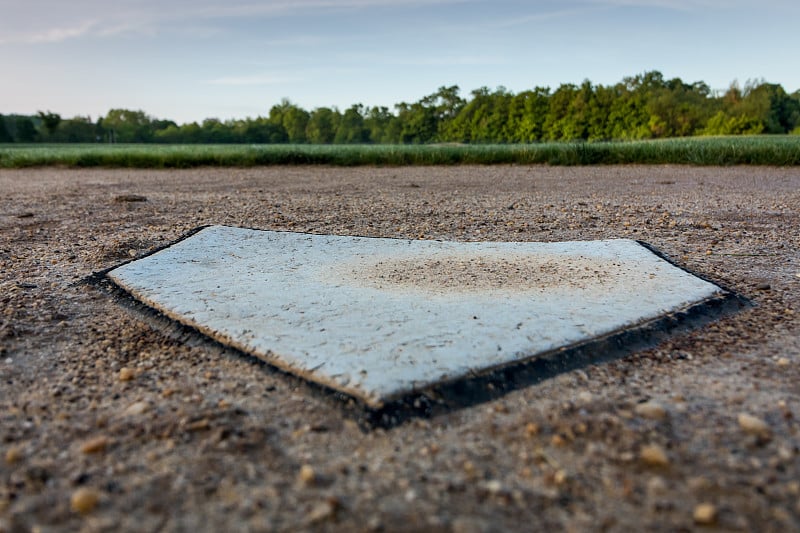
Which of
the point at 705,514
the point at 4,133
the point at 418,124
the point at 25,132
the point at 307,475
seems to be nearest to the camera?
the point at 705,514

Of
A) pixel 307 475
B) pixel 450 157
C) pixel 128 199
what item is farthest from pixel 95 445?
pixel 450 157

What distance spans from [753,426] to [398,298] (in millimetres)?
1136

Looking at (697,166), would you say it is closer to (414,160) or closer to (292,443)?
(414,160)

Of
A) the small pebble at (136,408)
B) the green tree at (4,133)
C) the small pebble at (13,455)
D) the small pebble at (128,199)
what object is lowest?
the small pebble at (13,455)

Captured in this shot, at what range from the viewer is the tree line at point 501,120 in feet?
121

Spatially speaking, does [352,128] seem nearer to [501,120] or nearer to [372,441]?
[501,120]

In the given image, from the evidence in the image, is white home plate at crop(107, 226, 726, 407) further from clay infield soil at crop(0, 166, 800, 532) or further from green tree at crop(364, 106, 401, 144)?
green tree at crop(364, 106, 401, 144)

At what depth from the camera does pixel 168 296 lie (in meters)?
2.15

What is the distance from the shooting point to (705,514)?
0.97m

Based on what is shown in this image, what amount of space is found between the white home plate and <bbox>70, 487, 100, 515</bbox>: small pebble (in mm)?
562

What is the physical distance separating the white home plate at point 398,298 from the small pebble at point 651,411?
1.04ft

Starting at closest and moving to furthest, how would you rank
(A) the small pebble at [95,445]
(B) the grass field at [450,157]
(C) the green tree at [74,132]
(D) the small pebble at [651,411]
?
1. (A) the small pebble at [95,445]
2. (D) the small pebble at [651,411]
3. (B) the grass field at [450,157]
4. (C) the green tree at [74,132]

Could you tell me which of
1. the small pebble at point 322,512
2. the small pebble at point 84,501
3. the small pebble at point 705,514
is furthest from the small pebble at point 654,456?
the small pebble at point 84,501

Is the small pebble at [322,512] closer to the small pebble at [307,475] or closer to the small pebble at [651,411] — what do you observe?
the small pebble at [307,475]
